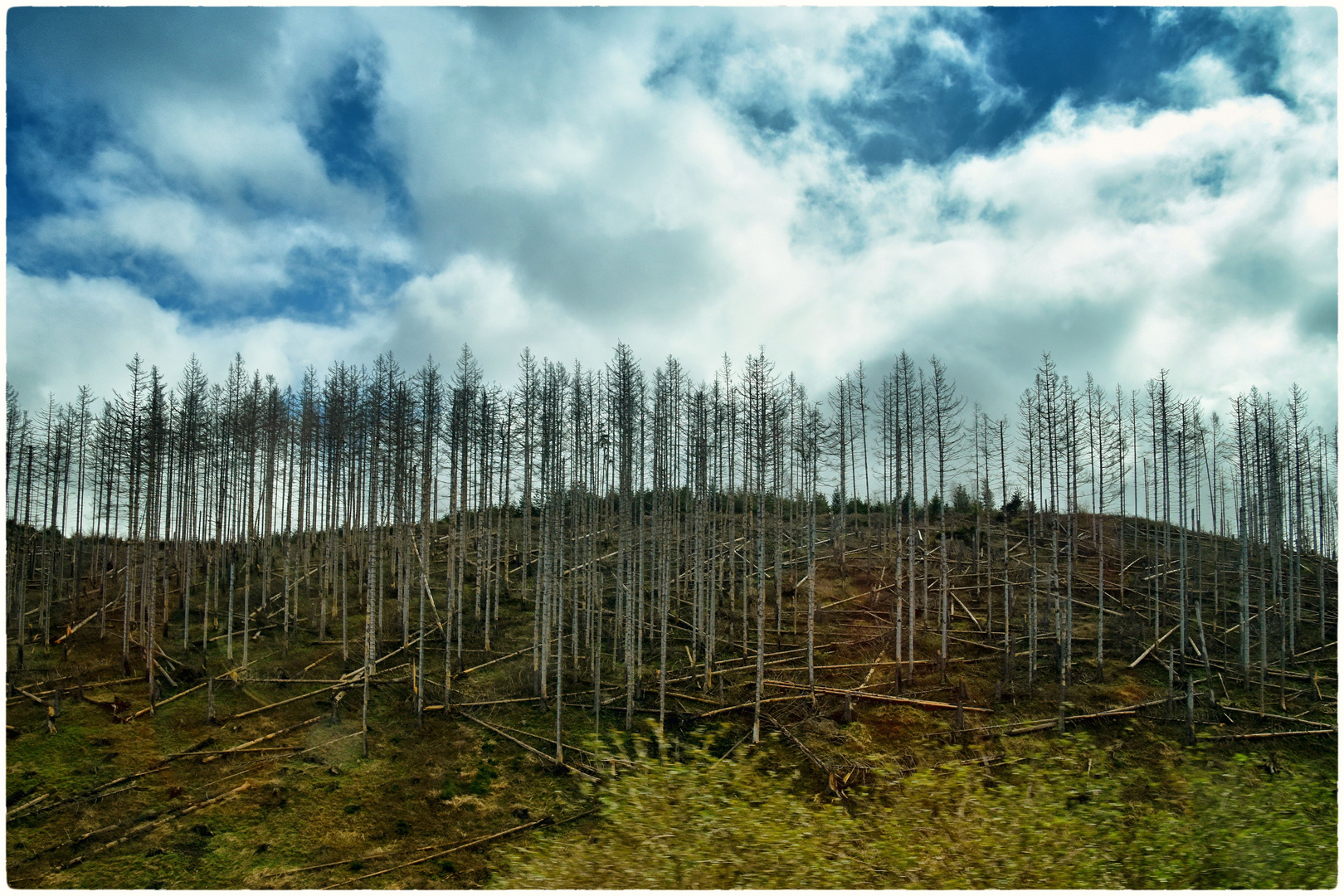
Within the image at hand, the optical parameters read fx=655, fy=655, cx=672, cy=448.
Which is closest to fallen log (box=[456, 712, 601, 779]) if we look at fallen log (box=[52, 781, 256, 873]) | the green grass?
the green grass

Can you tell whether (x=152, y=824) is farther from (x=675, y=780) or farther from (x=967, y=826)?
(x=967, y=826)

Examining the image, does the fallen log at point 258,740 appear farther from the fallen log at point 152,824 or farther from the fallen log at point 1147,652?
the fallen log at point 1147,652

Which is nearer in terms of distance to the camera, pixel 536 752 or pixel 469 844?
pixel 469 844

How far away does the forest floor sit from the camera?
41.1ft

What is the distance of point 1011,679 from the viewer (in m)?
20.4

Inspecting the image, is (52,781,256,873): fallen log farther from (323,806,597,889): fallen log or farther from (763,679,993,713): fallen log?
(763,679,993,713): fallen log

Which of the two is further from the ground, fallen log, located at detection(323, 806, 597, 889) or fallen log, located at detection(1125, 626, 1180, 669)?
fallen log, located at detection(1125, 626, 1180, 669)

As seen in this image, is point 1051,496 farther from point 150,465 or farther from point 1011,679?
point 150,465

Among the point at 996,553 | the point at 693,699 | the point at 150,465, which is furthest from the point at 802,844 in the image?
the point at 996,553

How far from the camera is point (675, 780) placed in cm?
1605

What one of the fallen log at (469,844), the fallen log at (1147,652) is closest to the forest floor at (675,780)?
the fallen log at (469,844)

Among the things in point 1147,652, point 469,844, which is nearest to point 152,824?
point 469,844

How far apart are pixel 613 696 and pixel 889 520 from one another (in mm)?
24558

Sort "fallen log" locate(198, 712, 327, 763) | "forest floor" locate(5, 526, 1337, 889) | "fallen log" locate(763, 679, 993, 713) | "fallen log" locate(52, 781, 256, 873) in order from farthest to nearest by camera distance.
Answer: "fallen log" locate(763, 679, 993, 713) → "fallen log" locate(198, 712, 327, 763) → "forest floor" locate(5, 526, 1337, 889) → "fallen log" locate(52, 781, 256, 873)
